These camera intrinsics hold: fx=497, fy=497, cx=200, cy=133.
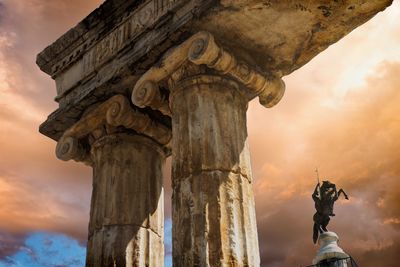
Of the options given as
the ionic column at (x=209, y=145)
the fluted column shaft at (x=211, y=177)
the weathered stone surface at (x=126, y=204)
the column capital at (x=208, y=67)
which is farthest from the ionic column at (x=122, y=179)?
the fluted column shaft at (x=211, y=177)

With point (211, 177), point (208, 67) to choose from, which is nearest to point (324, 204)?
point (208, 67)

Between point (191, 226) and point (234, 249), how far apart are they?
62 centimetres

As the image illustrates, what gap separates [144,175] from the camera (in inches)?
359

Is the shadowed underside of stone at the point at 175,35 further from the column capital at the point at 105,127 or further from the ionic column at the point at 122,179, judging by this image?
the ionic column at the point at 122,179

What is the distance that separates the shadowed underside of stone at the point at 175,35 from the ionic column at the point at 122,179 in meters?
0.37

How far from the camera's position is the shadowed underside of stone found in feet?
24.2

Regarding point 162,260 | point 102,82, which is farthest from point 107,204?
point 102,82

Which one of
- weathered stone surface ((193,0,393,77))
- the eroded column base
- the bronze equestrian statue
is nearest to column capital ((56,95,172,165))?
weathered stone surface ((193,0,393,77))

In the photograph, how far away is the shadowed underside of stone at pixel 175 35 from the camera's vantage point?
7391 millimetres

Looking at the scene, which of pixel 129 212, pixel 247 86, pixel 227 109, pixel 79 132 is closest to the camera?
pixel 227 109

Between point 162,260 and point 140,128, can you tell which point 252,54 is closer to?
point 140,128

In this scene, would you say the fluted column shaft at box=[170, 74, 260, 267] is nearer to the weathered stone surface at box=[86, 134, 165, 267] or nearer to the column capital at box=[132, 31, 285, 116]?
the column capital at box=[132, 31, 285, 116]

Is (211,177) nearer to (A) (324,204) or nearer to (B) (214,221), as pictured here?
(B) (214,221)

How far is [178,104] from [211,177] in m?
1.44
